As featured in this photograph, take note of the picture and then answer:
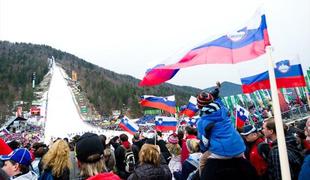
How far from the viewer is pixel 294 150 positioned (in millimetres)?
4121

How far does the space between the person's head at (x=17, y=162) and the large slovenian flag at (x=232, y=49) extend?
2.10 meters

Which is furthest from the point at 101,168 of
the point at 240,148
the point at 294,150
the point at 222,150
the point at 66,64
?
the point at 66,64

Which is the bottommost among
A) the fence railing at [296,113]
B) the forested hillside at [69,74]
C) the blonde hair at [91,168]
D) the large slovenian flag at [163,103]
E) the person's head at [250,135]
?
the blonde hair at [91,168]

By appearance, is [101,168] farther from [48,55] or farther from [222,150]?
[48,55]

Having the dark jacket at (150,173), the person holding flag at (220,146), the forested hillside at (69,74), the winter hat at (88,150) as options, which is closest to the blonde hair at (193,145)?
the dark jacket at (150,173)

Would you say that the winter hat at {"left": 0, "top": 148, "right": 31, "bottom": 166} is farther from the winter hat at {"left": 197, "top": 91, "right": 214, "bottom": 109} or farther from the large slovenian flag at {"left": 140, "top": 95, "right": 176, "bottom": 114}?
the large slovenian flag at {"left": 140, "top": 95, "right": 176, "bottom": 114}

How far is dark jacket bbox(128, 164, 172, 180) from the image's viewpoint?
4141mm

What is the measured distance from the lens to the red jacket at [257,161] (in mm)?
4598

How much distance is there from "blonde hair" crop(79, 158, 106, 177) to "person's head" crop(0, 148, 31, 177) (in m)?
1.36

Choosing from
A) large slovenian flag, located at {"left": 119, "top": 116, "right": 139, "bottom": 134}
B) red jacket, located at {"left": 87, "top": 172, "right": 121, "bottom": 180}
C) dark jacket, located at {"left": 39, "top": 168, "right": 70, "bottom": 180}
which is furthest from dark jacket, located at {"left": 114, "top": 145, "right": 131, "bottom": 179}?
large slovenian flag, located at {"left": 119, "top": 116, "right": 139, "bottom": 134}

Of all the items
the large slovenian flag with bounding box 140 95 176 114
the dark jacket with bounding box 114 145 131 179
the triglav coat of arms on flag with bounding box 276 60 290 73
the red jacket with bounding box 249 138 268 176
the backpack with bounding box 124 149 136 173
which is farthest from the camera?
the large slovenian flag with bounding box 140 95 176 114

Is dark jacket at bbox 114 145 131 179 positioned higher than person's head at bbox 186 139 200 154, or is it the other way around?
person's head at bbox 186 139 200 154

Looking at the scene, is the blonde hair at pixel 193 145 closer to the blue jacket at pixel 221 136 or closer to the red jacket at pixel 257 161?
the red jacket at pixel 257 161

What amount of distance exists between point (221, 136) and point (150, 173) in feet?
4.45
